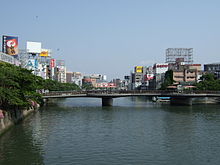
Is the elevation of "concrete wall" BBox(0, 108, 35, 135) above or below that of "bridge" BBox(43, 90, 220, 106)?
below

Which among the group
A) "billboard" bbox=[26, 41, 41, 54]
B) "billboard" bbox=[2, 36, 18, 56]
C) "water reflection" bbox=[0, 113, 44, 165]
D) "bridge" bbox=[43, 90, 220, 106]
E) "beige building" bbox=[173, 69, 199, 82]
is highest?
"billboard" bbox=[26, 41, 41, 54]

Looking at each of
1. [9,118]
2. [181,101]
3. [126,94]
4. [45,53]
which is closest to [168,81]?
[181,101]

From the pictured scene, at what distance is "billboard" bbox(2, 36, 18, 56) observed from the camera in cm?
10144

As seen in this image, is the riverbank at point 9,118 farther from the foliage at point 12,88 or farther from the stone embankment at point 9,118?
the foliage at point 12,88

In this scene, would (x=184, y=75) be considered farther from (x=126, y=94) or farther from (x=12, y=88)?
(x=12, y=88)

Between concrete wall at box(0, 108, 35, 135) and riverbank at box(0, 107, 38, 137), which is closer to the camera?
riverbank at box(0, 107, 38, 137)

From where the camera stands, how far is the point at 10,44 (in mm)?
102062

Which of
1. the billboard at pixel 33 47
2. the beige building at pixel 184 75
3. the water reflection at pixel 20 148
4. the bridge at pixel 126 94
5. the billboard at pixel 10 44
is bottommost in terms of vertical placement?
the water reflection at pixel 20 148

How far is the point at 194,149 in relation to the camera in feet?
106

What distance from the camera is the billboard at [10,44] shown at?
101m

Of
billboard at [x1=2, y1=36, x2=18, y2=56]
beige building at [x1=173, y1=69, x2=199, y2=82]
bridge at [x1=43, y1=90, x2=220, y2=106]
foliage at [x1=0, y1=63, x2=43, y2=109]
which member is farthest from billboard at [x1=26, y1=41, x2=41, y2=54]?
foliage at [x1=0, y1=63, x2=43, y2=109]

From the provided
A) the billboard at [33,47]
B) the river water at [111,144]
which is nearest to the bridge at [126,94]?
the river water at [111,144]

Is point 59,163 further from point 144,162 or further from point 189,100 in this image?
point 189,100

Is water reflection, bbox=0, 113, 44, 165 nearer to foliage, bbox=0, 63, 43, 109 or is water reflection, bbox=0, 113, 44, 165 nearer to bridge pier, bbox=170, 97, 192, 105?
foliage, bbox=0, 63, 43, 109
